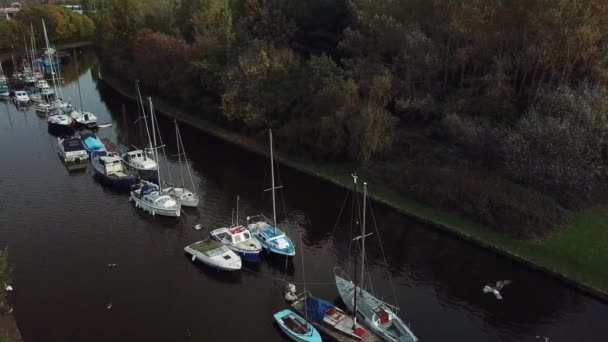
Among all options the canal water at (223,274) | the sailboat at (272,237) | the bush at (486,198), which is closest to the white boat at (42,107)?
the canal water at (223,274)

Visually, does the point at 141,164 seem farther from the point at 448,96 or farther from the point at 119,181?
the point at 448,96

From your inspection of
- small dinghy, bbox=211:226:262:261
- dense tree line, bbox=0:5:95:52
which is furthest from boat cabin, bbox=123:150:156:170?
dense tree line, bbox=0:5:95:52

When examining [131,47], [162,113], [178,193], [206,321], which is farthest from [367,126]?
[131,47]

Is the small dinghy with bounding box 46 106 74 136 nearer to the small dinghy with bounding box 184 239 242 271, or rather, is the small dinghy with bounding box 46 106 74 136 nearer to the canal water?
the canal water

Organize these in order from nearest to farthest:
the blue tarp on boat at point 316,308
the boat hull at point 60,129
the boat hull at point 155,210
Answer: the blue tarp on boat at point 316,308, the boat hull at point 155,210, the boat hull at point 60,129

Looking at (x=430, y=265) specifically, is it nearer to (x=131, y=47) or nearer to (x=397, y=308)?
(x=397, y=308)

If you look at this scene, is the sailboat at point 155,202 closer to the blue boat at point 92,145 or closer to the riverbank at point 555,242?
the blue boat at point 92,145
